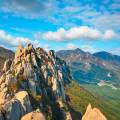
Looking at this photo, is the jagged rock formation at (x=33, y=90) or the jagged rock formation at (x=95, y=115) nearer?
the jagged rock formation at (x=95, y=115)

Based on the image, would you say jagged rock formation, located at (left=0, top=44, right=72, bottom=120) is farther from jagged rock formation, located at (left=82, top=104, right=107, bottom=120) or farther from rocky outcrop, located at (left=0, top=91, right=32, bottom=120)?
jagged rock formation, located at (left=82, top=104, right=107, bottom=120)

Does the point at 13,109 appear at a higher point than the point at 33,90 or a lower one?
higher

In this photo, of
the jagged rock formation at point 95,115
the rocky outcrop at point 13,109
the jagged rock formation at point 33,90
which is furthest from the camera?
the jagged rock formation at point 33,90

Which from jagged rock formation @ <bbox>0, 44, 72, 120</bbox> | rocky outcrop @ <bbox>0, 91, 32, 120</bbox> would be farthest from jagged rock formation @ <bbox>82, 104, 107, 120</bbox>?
jagged rock formation @ <bbox>0, 44, 72, 120</bbox>

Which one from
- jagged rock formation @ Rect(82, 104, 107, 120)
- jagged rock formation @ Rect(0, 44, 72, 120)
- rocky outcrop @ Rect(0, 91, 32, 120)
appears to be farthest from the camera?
jagged rock formation @ Rect(0, 44, 72, 120)

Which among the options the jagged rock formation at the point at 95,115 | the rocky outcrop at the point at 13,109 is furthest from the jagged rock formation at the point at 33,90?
the jagged rock formation at the point at 95,115

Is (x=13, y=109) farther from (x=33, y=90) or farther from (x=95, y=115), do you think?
(x=33, y=90)

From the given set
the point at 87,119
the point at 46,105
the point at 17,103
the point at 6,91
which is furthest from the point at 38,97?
the point at 87,119

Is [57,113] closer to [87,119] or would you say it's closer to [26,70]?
[26,70]

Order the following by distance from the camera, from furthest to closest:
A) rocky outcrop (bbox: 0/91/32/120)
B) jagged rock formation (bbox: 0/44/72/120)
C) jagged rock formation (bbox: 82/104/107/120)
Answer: jagged rock formation (bbox: 0/44/72/120) < rocky outcrop (bbox: 0/91/32/120) < jagged rock formation (bbox: 82/104/107/120)

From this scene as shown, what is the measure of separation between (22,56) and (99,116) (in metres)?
120

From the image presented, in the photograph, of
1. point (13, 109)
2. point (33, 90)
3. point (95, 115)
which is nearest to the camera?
point (95, 115)

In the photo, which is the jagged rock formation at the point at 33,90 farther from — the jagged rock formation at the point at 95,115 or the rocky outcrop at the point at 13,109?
the jagged rock formation at the point at 95,115

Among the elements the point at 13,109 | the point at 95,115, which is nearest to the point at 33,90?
the point at 13,109
